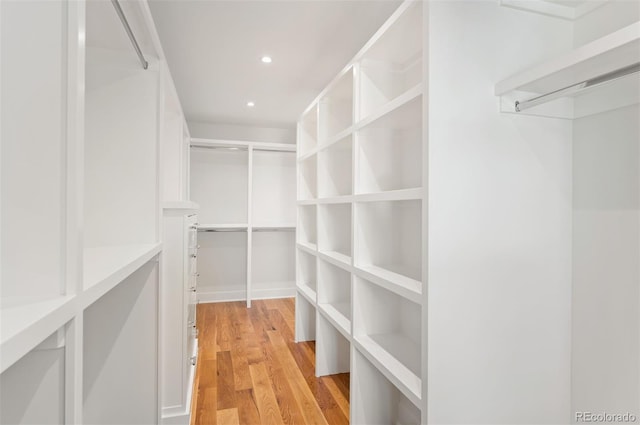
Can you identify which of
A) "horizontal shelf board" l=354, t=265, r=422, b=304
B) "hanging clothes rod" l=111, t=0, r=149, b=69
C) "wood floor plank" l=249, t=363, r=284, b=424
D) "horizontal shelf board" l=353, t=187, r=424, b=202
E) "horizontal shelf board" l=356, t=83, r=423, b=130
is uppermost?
"hanging clothes rod" l=111, t=0, r=149, b=69

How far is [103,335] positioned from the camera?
52.0 inches

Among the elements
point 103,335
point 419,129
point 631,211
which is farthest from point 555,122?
point 103,335

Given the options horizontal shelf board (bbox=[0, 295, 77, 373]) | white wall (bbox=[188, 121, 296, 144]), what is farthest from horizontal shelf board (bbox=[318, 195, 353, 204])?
white wall (bbox=[188, 121, 296, 144])

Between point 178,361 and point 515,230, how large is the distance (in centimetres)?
189

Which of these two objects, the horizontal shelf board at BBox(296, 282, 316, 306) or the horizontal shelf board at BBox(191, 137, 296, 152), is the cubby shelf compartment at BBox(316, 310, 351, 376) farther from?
the horizontal shelf board at BBox(191, 137, 296, 152)

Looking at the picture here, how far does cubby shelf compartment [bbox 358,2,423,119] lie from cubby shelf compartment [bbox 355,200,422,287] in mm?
591


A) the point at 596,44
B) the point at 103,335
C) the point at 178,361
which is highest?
the point at 596,44

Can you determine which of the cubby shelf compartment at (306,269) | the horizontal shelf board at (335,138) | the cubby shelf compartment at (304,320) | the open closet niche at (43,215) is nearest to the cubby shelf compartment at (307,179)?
the cubby shelf compartment at (306,269)

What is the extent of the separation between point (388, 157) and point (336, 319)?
113cm

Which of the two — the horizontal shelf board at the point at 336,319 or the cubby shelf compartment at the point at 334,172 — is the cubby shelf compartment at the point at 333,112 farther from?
the horizontal shelf board at the point at 336,319

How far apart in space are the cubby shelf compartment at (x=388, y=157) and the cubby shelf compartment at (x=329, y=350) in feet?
3.85

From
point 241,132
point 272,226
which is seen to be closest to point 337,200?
point 272,226

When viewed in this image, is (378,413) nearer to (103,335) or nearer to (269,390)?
(269,390)

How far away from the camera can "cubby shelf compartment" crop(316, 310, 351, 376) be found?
8.83ft
